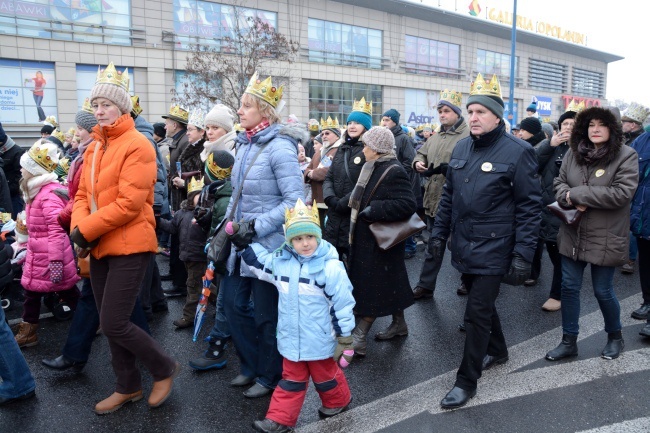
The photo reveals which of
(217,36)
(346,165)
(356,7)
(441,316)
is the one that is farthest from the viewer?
(356,7)

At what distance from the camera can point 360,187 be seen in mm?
4680

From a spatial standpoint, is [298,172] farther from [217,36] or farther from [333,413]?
[217,36]

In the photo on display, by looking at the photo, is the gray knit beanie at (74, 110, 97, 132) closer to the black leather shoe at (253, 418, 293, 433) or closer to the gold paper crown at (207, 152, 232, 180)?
the gold paper crown at (207, 152, 232, 180)

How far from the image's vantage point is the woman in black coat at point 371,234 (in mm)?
4625

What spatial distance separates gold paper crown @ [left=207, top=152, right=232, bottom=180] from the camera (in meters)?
4.72

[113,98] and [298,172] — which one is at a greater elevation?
[113,98]

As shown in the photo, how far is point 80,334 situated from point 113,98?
1945 millimetres

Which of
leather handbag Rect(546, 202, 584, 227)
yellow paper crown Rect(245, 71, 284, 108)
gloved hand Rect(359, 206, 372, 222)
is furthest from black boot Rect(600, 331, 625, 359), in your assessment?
yellow paper crown Rect(245, 71, 284, 108)

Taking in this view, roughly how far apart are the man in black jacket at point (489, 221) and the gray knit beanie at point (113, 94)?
8.06 ft

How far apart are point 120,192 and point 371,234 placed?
2.15 m

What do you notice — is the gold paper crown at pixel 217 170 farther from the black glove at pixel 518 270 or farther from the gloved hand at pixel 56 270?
the black glove at pixel 518 270

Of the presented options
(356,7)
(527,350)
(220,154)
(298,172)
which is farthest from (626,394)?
(356,7)

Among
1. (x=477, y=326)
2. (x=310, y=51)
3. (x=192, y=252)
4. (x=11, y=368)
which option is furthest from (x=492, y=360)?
(x=310, y=51)

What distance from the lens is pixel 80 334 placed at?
425 centimetres
